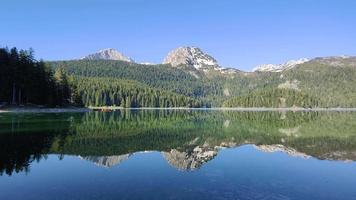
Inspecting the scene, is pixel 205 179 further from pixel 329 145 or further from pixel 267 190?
pixel 329 145

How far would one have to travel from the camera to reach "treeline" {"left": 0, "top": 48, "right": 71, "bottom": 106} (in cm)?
12138

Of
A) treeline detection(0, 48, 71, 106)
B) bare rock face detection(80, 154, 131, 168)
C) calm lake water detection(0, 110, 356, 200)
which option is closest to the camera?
calm lake water detection(0, 110, 356, 200)

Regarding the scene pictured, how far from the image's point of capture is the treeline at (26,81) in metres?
121

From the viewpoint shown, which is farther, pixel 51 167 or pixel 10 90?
pixel 10 90

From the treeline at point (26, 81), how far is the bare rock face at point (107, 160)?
9606cm

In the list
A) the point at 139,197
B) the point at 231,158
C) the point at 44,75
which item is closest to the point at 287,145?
the point at 231,158

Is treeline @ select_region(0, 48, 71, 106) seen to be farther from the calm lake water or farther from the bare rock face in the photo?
the bare rock face

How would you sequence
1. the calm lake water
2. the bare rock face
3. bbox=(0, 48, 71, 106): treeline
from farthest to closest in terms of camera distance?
bbox=(0, 48, 71, 106): treeline < the bare rock face < the calm lake water

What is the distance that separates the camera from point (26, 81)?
126 m

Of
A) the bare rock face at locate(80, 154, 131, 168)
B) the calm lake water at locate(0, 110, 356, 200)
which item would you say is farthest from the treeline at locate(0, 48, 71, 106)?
the bare rock face at locate(80, 154, 131, 168)

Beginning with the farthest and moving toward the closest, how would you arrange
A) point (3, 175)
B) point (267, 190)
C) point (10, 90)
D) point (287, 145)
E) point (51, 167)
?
1. point (10, 90)
2. point (287, 145)
3. point (51, 167)
4. point (3, 175)
5. point (267, 190)

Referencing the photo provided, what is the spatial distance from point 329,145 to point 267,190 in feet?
98.0

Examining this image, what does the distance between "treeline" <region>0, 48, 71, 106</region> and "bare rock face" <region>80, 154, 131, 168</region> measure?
9606 cm

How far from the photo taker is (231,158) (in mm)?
37688
